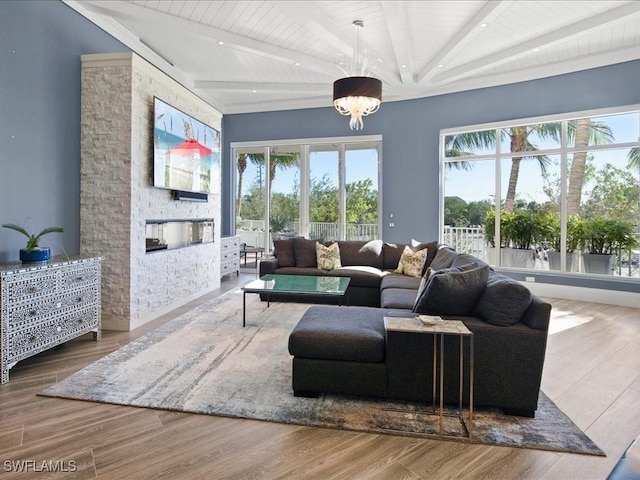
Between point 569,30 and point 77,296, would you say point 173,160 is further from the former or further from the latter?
point 569,30

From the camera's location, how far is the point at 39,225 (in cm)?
388

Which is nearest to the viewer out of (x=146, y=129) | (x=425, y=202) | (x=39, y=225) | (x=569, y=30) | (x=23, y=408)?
(x=23, y=408)

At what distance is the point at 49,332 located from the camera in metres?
3.29

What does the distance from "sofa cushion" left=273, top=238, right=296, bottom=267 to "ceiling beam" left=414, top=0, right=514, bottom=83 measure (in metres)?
3.51

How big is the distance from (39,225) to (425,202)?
5.97 m

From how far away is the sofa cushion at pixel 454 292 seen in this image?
264 cm

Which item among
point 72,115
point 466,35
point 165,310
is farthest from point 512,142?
point 72,115

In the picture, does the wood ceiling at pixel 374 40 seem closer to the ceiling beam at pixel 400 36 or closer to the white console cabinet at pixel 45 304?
the ceiling beam at pixel 400 36

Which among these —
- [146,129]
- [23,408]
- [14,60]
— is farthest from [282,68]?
[23,408]

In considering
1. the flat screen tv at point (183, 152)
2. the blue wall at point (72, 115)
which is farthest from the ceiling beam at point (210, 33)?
the flat screen tv at point (183, 152)

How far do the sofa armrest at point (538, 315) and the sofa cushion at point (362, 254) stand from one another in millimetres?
3501

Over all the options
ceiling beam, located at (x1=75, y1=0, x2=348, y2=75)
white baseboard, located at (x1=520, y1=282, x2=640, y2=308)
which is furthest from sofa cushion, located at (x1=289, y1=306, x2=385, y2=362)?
white baseboard, located at (x1=520, y1=282, x2=640, y2=308)

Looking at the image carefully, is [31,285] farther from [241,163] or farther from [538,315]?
[241,163]

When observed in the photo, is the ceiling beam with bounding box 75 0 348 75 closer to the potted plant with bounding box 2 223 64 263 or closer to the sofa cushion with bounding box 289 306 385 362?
the potted plant with bounding box 2 223 64 263
